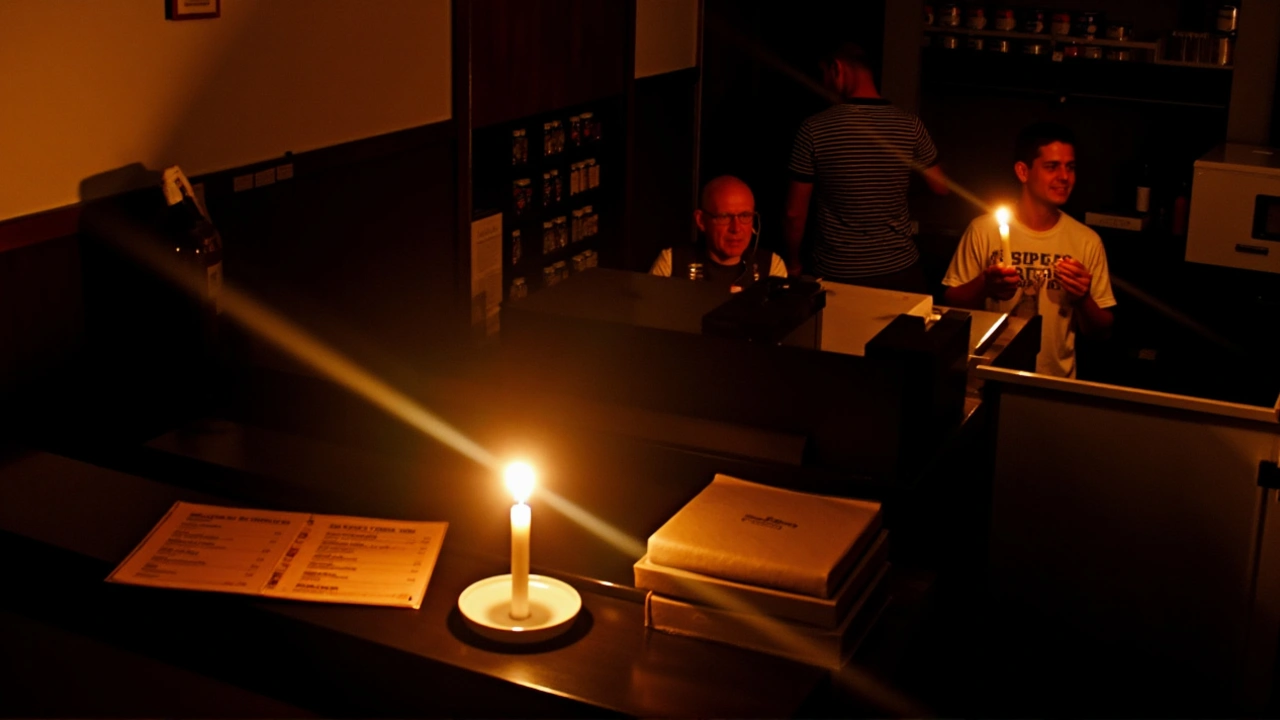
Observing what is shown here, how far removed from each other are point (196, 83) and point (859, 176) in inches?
90.5

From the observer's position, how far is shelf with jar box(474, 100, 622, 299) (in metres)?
3.89

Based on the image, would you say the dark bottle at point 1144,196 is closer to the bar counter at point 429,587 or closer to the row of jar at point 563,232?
the row of jar at point 563,232

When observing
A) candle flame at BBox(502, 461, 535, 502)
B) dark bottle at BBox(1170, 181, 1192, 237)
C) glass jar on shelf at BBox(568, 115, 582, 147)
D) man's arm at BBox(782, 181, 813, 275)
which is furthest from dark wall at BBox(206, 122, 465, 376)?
dark bottle at BBox(1170, 181, 1192, 237)

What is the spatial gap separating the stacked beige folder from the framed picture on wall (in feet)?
4.98

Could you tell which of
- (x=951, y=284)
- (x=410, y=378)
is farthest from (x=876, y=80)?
(x=410, y=378)

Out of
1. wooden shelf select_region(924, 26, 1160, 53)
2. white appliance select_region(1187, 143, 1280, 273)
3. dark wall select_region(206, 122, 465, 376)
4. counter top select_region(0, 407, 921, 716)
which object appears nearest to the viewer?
counter top select_region(0, 407, 921, 716)

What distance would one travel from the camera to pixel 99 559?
1696 millimetres

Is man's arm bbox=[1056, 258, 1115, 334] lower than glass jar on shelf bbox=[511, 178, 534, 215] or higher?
lower

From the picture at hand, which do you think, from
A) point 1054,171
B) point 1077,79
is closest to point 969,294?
point 1054,171

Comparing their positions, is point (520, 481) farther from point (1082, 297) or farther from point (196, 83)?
point (1082, 297)

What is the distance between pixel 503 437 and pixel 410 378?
0.34m

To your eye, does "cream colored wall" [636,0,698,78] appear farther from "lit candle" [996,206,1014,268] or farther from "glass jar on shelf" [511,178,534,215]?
"lit candle" [996,206,1014,268]

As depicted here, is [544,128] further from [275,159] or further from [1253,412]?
[1253,412]

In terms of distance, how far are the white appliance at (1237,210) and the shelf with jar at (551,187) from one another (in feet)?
7.05
